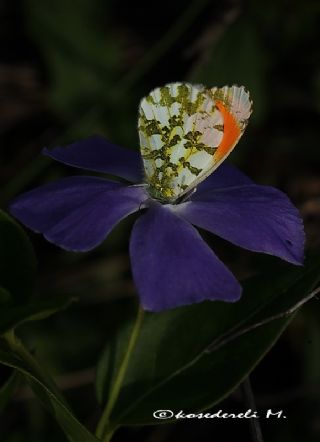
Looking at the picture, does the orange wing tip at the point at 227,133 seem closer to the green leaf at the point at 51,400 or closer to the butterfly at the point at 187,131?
the butterfly at the point at 187,131

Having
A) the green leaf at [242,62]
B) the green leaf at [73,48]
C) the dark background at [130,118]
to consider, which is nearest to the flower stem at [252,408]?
the dark background at [130,118]

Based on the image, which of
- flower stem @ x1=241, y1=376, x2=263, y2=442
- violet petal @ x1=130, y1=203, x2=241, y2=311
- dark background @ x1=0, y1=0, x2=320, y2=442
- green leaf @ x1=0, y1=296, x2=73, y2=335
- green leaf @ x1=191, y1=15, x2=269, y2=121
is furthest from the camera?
green leaf @ x1=191, y1=15, x2=269, y2=121

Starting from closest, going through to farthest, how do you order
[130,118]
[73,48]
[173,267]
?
[173,267] → [130,118] → [73,48]

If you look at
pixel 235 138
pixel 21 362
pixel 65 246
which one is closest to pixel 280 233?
pixel 235 138

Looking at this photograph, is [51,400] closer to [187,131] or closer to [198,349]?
[198,349]

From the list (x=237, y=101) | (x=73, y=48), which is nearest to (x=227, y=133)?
(x=237, y=101)

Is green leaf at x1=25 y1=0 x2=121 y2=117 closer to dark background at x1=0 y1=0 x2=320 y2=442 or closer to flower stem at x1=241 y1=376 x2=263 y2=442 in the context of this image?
dark background at x1=0 y1=0 x2=320 y2=442

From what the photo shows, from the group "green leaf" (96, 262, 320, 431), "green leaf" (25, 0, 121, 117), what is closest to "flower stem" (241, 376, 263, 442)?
"green leaf" (96, 262, 320, 431)
